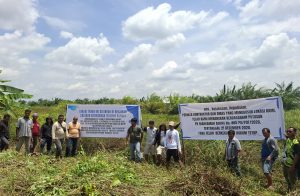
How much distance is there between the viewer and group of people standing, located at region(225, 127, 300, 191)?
9094 millimetres

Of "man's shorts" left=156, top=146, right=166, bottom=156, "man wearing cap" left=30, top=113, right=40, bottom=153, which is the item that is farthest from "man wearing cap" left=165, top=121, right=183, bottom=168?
"man wearing cap" left=30, top=113, right=40, bottom=153

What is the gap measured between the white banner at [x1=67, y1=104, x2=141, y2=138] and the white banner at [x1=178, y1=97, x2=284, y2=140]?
2043 mm

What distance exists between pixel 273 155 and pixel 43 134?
7576 millimetres

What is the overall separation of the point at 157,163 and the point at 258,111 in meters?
3.45

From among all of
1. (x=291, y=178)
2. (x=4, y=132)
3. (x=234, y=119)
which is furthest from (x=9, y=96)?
(x=291, y=178)

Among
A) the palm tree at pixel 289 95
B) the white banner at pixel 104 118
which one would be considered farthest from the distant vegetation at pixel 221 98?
the white banner at pixel 104 118

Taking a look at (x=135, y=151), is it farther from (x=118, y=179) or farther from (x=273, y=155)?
(x=273, y=155)

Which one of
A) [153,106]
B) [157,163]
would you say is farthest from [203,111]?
[153,106]

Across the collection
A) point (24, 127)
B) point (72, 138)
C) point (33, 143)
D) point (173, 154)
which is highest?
point (24, 127)

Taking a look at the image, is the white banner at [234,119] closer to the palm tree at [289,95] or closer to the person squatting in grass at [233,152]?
the person squatting in grass at [233,152]

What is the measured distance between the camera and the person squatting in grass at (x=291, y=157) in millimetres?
9000

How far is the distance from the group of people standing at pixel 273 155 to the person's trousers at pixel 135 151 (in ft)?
10.1

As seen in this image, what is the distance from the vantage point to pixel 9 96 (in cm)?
1597

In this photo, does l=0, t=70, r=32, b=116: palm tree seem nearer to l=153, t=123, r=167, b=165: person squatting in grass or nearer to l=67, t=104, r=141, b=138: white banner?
l=67, t=104, r=141, b=138: white banner
